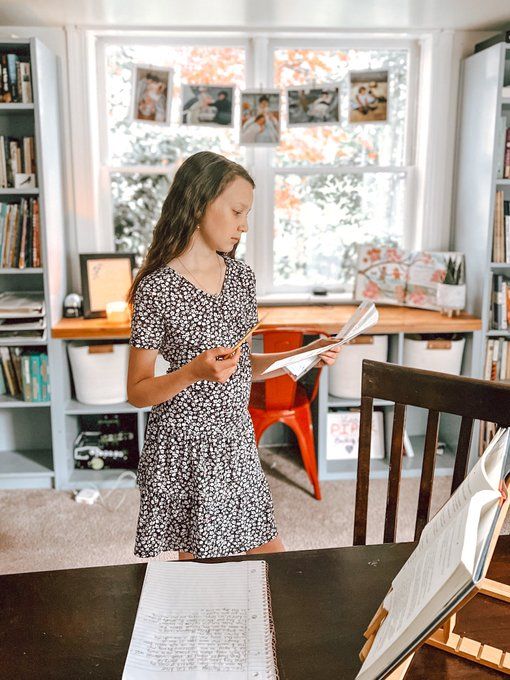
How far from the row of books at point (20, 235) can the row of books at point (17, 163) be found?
0.09m

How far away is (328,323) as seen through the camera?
122 inches

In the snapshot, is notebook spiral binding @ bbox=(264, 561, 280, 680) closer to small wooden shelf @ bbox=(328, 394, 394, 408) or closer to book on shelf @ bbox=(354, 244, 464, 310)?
small wooden shelf @ bbox=(328, 394, 394, 408)

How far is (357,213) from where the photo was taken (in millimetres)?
3629

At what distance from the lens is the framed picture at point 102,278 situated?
3.26 m

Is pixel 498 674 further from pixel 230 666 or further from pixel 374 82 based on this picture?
pixel 374 82

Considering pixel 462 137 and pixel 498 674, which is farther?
pixel 462 137

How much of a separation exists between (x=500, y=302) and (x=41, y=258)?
2151 mm

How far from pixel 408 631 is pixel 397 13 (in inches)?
115

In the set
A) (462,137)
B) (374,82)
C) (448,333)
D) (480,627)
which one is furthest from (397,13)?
(480,627)

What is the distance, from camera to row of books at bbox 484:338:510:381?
10.8ft

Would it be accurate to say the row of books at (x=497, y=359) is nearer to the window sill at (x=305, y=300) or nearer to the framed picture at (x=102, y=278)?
the window sill at (x=305, y=300)

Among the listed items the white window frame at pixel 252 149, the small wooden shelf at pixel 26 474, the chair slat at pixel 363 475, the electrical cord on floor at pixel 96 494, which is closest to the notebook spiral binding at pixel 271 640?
the chair slat at pixel 363 475

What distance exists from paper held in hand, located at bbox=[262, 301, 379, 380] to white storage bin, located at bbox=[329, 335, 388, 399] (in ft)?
5.29

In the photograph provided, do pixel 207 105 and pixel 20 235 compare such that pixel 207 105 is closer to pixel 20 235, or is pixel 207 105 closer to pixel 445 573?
pixel 20 235
